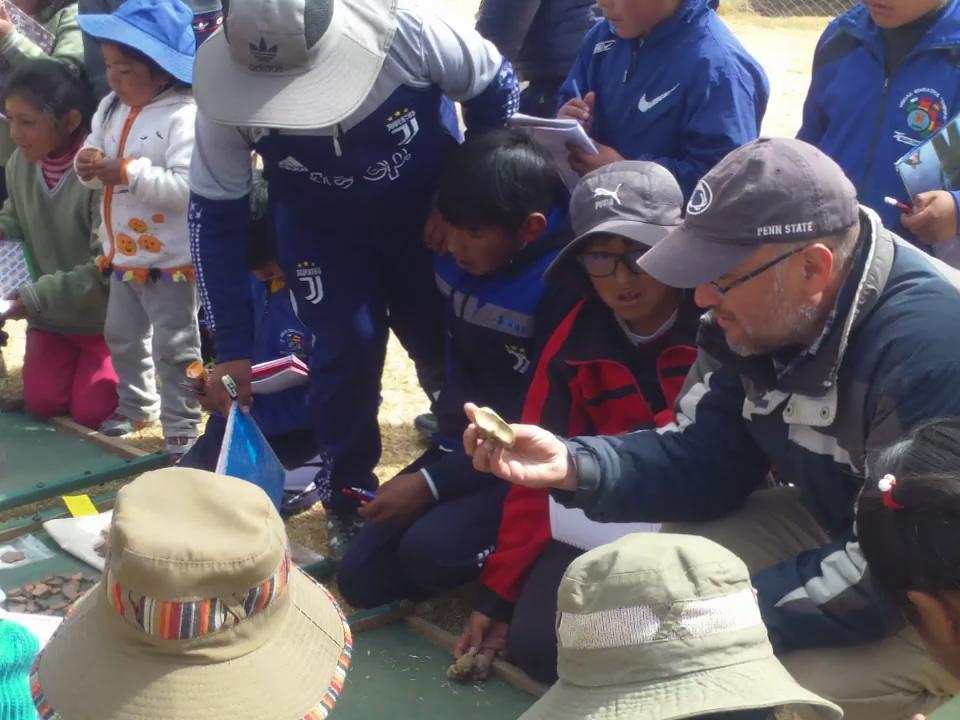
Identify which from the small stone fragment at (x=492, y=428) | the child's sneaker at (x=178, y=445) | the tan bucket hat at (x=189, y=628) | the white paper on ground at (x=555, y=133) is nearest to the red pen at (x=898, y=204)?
the white paper on ground at (x=555, y=133)

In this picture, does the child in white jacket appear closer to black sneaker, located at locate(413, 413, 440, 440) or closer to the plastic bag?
black sneaker, located at locate(413, 413, 440, 440)

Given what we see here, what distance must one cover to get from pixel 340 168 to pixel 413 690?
1315mm

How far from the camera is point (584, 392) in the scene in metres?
2.99

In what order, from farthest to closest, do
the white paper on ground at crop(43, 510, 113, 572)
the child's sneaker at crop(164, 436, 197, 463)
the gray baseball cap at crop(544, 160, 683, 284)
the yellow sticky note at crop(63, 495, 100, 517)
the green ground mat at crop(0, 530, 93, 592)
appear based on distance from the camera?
1. the child's sneaker at crop(164, 436, 197, 463)
2. the yellow sticky note at crop(63, 495, 100, 517)
3. the white paper on ground at crop(43, 510, 113, 572)
4. the green ground mat at crop(0, 530, 93, 592)
5. the gray baseball cap at crop(544, 160, 683, 284)

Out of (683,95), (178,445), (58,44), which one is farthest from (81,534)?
(58,44)

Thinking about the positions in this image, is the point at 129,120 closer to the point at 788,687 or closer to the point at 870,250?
the point at 870,250

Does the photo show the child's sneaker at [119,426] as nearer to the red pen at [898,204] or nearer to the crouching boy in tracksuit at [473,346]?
the crouching boy in tracksuit at [473,346]

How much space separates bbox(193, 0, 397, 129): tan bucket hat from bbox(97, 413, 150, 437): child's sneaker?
208cm

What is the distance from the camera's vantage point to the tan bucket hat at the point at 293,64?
9.01 feet

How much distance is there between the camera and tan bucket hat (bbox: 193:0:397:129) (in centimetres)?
275

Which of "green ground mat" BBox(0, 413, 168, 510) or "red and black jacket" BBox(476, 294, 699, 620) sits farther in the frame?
"green ground mat" BBox(0, 413, 168, 510)

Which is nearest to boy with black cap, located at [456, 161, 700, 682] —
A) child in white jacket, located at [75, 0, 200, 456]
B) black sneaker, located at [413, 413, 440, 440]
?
black sneaker, located at [413, 413, 440, 440]

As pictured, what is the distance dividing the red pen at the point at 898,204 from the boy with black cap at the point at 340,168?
1.00 metres

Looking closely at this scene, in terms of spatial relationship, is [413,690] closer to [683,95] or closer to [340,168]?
[340,168]
